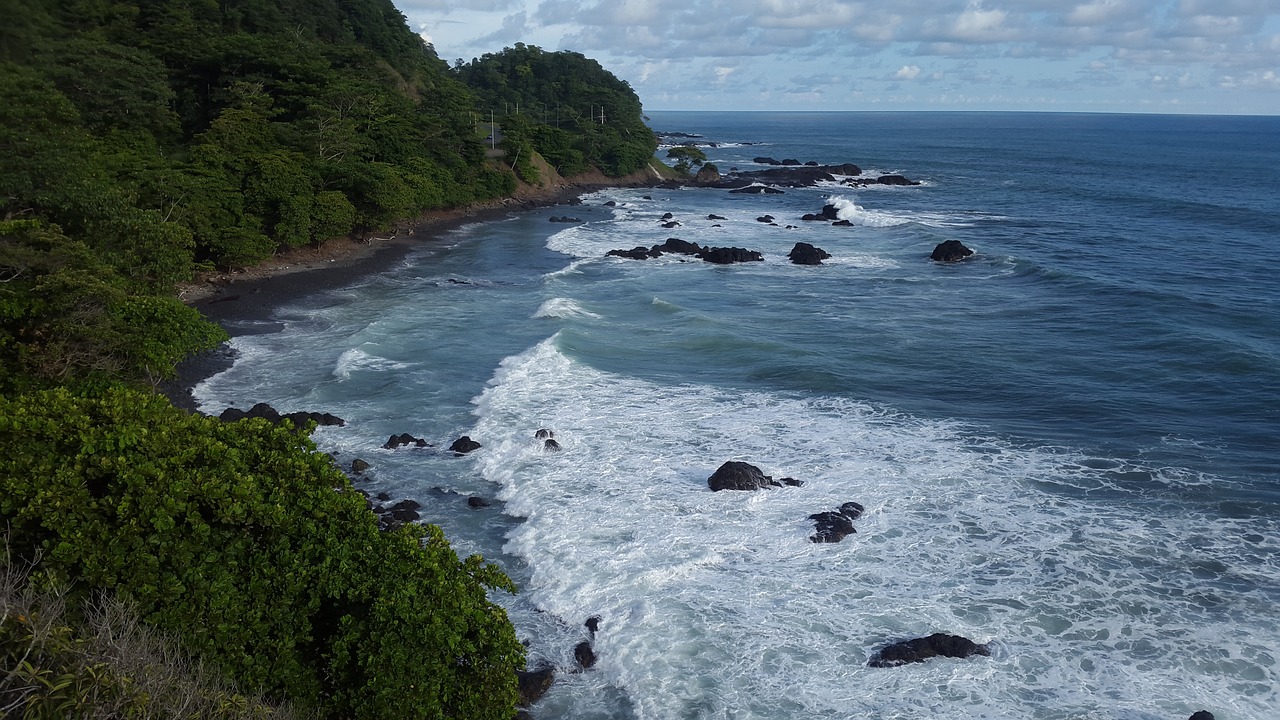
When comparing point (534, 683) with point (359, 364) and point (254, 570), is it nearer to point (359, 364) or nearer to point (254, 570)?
point (254, 570)

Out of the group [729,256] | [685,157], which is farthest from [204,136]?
[685,157]

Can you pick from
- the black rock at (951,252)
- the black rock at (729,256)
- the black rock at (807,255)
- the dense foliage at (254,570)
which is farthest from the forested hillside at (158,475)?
the black rock at (951,252)

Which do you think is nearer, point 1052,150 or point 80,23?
point 80,23

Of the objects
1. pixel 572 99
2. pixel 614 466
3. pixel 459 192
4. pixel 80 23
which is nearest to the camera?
pixel 614 466

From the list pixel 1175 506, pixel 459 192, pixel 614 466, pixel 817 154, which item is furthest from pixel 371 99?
pixel 817 154

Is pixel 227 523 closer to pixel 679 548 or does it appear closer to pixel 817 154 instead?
pixel 679 548

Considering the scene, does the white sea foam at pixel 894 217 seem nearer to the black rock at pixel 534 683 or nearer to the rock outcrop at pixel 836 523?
the rock outcrop at pixel 836 523

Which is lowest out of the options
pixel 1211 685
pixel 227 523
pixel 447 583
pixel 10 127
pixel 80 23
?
pixel 1211 685
